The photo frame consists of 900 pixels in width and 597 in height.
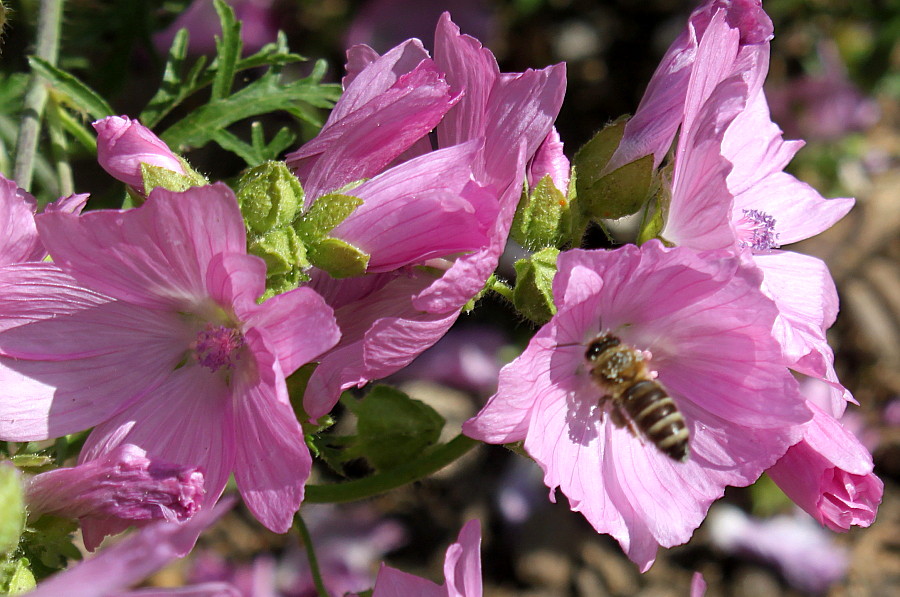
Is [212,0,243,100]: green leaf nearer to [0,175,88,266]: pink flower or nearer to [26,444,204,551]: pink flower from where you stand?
[0,175,88,266]: pink flower

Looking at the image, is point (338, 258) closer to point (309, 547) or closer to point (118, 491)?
point (118, 491)

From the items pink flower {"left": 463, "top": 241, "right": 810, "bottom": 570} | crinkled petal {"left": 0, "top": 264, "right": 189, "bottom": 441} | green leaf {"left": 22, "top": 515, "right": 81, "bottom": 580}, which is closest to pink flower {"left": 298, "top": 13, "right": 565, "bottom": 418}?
pink flower {"left": 463, "top": 241, "right": 810, "bottom": 570}

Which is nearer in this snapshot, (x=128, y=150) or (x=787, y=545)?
(x=128, y=150)

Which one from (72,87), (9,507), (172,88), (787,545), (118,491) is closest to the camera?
(9,507)

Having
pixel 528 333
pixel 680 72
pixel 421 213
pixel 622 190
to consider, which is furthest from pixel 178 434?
pixel 528 333

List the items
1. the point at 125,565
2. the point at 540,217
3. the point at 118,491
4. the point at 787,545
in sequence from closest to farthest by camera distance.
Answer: the point at 125,565, the point at 118,491, the point at 540,217, the point at 787,545

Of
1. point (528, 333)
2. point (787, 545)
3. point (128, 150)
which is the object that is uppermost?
point (128, 150)

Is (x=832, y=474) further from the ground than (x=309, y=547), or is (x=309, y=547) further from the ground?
(x=832, y=474)

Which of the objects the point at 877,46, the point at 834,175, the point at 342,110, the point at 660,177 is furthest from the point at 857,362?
the point at 342,110

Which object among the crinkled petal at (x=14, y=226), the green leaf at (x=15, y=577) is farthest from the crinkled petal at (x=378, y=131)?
the green leaf at (x=15, y=577)
